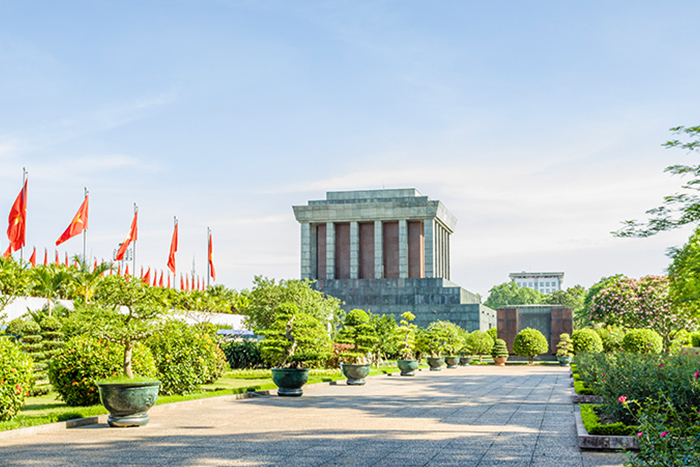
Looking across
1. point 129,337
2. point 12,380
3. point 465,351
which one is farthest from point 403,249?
point 12,380

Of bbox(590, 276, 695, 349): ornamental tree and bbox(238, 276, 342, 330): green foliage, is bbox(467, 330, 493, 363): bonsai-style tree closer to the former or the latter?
bbox(590, 276, 695, 349): ornamental tree

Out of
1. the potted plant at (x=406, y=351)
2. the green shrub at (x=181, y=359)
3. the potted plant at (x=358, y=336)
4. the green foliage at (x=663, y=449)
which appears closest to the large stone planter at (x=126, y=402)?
the green shrub at (x=181, y=359)

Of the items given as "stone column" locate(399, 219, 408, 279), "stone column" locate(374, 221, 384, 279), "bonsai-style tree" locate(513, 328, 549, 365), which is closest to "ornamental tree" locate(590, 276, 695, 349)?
"bonsai-style tree" locate(513, 328, 549, 365)

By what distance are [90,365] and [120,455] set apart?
21.6 ft

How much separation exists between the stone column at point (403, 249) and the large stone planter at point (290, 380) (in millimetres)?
54005

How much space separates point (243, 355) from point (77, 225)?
45.6ft

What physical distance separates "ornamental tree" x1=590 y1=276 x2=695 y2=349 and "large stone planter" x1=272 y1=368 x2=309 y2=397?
29577mm

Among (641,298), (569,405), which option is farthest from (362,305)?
(569,405)

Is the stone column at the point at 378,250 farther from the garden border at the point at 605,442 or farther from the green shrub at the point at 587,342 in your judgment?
the garden border at the point at 605,442

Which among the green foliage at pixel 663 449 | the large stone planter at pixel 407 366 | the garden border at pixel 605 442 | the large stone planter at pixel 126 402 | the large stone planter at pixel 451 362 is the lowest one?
the large stone planter at pixel 451 362

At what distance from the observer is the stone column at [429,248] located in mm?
73500

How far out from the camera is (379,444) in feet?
34.9

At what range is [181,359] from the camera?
741 inches

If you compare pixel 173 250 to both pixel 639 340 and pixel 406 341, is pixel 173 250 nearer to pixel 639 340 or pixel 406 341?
pixel 406 341
